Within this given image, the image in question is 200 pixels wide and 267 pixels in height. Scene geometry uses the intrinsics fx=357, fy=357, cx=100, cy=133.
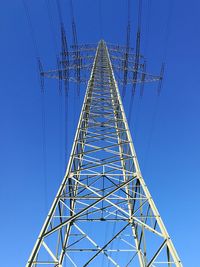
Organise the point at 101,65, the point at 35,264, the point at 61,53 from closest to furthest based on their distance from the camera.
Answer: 1. the point at 35,264
2. the point at 101,65
3. the point at 61,53

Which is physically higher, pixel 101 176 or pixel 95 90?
pixel 95 90

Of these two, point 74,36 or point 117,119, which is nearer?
point 117,119

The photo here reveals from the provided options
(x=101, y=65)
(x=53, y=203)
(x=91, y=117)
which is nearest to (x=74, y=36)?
(x=101, y=65)

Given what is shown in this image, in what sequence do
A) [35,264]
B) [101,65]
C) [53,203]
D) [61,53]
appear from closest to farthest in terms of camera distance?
1. [35,264]
2. [53,203]
3. [101,65]
4. [61,53]

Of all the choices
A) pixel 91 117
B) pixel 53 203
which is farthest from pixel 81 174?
pixel 91 117

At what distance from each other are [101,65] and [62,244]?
12049 millimetres

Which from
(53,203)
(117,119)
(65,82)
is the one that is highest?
(65,82)

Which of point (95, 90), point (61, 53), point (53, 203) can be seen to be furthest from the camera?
point (61, 53)

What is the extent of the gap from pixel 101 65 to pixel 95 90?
4062 mm

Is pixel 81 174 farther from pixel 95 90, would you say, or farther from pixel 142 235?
pixel 95 90

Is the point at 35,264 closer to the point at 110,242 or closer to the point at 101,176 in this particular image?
the point at 110,242

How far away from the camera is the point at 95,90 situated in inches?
628

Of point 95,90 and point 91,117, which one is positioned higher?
point 95,90

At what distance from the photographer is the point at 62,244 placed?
31.7 ft
